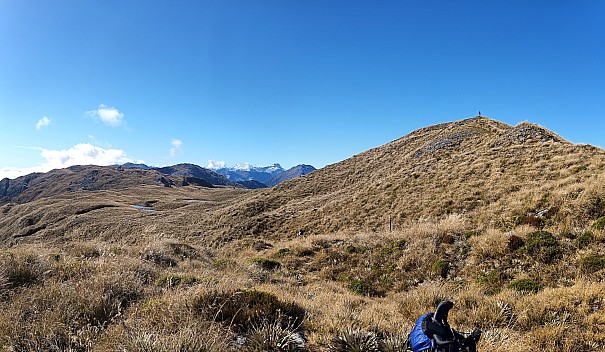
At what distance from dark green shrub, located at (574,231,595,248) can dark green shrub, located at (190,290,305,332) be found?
1007 centimetres

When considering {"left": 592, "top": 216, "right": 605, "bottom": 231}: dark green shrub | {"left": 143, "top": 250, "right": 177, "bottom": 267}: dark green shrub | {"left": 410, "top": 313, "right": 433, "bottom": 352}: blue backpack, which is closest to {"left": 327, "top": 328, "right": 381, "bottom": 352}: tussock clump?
{"left": 410, "top": 313, "right": 433, "bottom": 352}: blue backpack

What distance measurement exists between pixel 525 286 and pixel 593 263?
2.26 metres

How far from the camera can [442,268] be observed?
12094 mm

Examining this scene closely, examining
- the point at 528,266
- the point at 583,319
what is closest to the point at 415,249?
the point at 528,266

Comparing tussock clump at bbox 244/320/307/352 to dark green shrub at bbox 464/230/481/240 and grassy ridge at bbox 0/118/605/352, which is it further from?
dark green shrub at bbox 464/230/481/240

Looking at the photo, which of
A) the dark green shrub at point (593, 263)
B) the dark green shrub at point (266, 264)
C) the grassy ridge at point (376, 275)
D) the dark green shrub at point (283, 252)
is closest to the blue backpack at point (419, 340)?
the grassy ridge at point (376, 275)

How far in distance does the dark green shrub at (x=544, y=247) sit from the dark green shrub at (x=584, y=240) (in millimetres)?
523

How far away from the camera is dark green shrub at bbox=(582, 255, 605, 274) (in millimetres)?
8781

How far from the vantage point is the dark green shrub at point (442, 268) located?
11903mm

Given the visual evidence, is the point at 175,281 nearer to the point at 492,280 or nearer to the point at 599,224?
the point at 492,280

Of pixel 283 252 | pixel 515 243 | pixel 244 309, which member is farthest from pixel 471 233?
pixel 244 309

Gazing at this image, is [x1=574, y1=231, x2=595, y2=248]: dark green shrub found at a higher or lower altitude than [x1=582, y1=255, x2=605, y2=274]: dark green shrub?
higher

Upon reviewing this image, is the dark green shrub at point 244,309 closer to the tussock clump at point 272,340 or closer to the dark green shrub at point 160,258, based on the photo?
the tussock clump at point 272,340

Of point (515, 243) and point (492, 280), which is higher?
point (515, 243)
